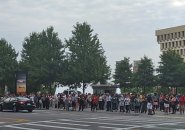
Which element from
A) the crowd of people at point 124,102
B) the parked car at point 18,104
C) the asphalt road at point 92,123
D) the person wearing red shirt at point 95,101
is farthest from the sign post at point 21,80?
the asphalt road at point 92,123

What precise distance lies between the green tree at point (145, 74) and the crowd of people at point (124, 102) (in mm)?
28550

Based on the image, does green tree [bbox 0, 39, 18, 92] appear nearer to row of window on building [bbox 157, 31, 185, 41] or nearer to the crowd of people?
the crowd of people

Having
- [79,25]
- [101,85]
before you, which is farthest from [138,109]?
[79,25]

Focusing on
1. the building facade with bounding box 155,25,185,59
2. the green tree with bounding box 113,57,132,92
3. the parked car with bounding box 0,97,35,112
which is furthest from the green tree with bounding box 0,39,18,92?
the building facade with bounding box 155,25,185,59

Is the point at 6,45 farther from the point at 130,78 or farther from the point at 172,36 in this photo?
the point at 172,36

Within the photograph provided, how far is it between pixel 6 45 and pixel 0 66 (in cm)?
487

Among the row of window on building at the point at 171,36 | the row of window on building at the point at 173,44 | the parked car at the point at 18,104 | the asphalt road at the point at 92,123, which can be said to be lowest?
the asphalt road at the point at 92,123

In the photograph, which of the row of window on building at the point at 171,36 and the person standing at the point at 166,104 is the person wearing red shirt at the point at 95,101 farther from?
the row of window on building at the point at 171,36

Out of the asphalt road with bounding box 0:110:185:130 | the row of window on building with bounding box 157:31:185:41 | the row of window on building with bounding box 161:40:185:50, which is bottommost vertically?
the asphalt road with bounding box 0:110:185:130

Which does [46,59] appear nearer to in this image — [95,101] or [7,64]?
[7,64]

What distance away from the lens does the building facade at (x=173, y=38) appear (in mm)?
157087

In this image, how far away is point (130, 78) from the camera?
7550cm

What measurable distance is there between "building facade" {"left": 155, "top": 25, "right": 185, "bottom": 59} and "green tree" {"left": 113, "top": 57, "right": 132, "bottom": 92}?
78483mm

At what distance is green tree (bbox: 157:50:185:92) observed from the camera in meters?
Result: 73.8
